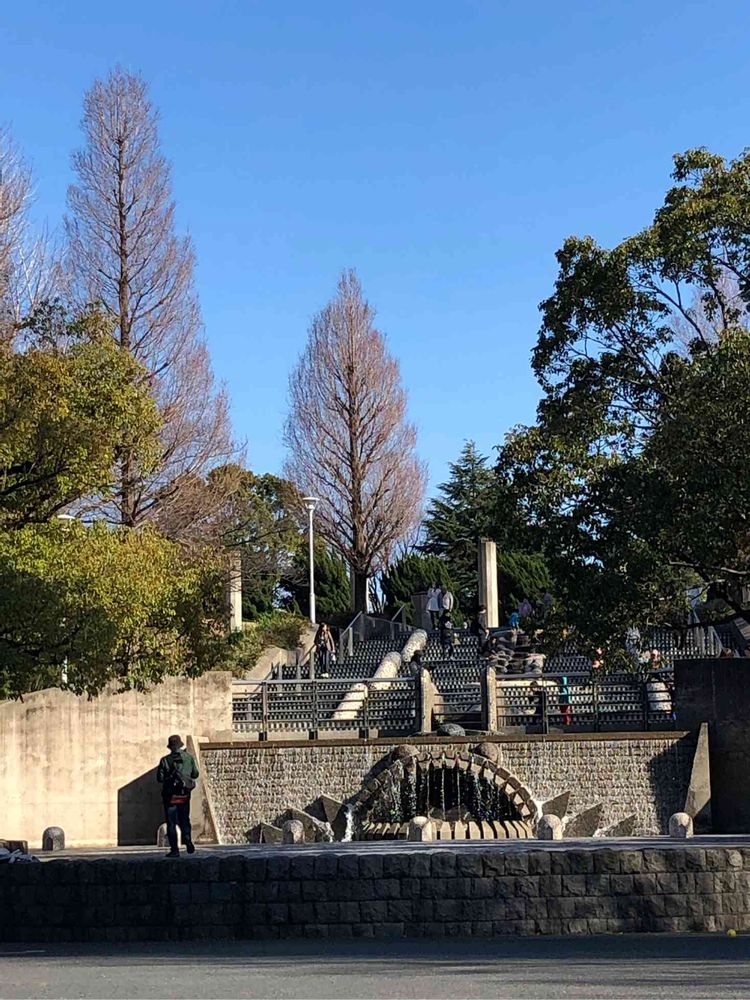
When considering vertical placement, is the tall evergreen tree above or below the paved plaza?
above

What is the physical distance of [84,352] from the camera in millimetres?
23438

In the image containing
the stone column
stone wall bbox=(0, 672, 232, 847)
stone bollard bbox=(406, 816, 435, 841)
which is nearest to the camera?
stone bollard bbox=(406, 816, 435, 841)

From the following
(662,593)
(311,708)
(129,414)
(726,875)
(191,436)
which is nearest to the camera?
(726,875)

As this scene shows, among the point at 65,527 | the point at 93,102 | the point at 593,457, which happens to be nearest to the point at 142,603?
the point at 65,527

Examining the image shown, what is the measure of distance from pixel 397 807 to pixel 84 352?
439 inches

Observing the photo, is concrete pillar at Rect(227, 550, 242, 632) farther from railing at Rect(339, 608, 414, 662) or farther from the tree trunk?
the tree trunk

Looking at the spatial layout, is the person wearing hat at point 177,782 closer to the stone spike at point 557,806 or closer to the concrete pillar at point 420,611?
the stone spike at point 557,806

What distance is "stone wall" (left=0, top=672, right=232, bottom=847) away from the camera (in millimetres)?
29703

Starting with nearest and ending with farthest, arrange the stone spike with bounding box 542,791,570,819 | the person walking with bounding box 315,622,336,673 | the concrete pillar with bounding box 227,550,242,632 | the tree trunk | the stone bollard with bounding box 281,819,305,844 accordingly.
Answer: the stone bollard with bounding box 281,819,305,844
the stone spike with bounding box 542,791,570,819
the concrete pillar with bounding box 227,550,242,632
the person walking with bounding box 315,622,336,673
the tree trunk

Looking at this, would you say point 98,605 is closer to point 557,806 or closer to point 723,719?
point 557,806

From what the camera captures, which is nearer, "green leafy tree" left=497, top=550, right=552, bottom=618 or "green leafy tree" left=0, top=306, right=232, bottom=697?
"green leafy tree" left=0, top=306, right=232, bottom=697

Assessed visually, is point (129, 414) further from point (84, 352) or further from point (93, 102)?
point (93, 102)

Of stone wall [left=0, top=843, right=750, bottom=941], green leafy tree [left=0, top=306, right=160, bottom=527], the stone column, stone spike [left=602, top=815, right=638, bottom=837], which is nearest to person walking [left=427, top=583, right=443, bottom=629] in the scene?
the stone column

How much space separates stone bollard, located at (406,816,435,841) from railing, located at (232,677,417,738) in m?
6.22
